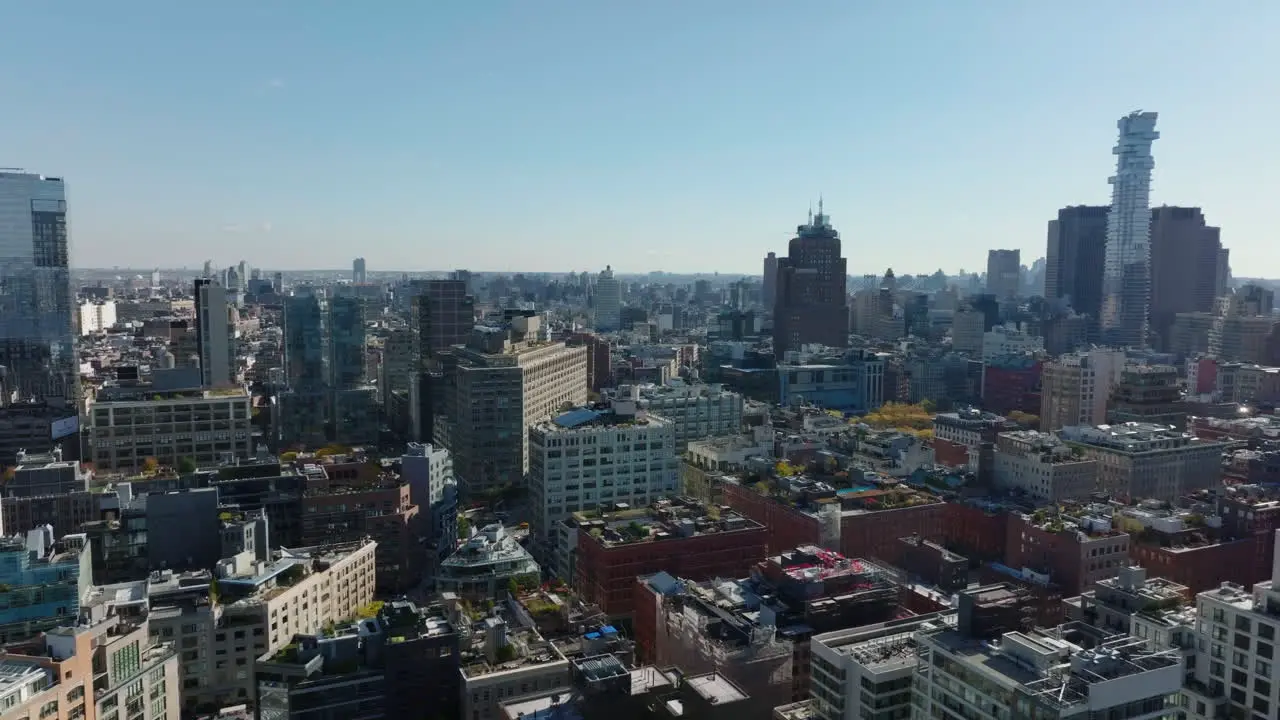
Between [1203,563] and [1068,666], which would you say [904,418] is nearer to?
[1203,563]

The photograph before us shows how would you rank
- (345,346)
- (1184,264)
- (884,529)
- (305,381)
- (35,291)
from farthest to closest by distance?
(1184,264) < (35,291) < (345,346) < (305,381) < (884,529)

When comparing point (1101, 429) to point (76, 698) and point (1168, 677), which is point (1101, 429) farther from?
point (76, 698)

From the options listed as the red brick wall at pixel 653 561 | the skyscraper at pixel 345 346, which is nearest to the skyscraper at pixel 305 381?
the skyscraper at pixel 345 346

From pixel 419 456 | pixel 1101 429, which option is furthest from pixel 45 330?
pixel 1101 429

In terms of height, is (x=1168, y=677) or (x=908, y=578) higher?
(x=1168, y=677)

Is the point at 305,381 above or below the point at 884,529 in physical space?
above

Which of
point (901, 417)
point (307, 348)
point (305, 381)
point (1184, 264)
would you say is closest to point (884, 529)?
point (901, 417)
